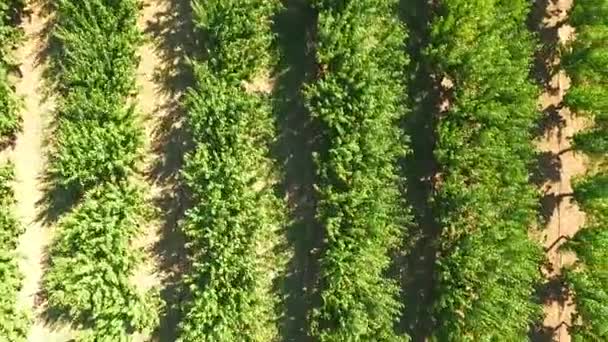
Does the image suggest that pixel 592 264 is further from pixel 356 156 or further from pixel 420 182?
pixel 356 156

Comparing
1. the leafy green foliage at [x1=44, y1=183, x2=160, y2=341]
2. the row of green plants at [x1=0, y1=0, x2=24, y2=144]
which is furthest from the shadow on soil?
the row of green plants at [x1=0, y1=0, x2=24, y2=144]

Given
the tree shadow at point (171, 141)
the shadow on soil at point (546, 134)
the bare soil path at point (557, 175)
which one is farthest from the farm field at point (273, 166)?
the bare soil path at point (557, 175)

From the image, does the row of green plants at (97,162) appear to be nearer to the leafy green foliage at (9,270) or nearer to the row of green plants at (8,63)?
the leafy green foliage at (9,270)

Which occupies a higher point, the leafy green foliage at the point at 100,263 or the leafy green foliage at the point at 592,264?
the leafy green foliage at the point at 592,264

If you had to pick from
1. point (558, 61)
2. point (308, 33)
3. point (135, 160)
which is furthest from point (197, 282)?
point (558, 61)

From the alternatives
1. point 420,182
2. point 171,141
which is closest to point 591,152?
point 420,182

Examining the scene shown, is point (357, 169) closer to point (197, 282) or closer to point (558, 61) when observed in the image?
point (197, 282)

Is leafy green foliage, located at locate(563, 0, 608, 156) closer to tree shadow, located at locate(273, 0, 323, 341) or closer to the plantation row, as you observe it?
tree shadow, located at locate(273, 0, 323, 341)
